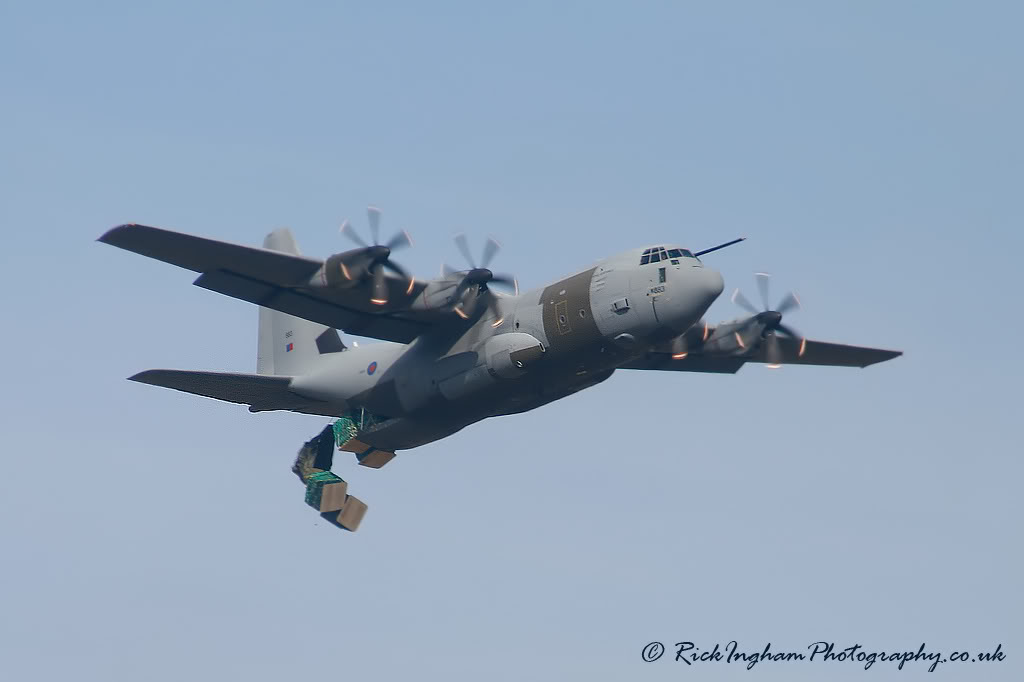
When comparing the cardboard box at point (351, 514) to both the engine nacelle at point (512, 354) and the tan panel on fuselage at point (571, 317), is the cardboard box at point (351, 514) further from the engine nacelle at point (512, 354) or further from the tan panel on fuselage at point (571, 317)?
the tan panel on fuselage at point (571, 317)

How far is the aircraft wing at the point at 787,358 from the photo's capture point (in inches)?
1742

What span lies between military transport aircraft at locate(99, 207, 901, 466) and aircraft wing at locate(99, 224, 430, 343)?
0.04 metres

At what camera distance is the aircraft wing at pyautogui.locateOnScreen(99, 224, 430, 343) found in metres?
35.2

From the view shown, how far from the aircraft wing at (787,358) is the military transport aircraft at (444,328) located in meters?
0.43

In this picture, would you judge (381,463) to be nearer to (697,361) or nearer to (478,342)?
(478,342)

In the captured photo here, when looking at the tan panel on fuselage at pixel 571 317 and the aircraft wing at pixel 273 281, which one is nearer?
the aircraft wing at pixel 273 281

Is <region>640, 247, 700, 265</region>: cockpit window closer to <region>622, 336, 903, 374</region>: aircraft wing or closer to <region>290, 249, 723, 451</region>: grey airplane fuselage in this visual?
<region>290, 249, 723, 451</region>: grey airplane fuselage

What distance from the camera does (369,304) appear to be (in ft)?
127

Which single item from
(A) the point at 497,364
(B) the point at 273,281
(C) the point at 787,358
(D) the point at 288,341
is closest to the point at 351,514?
(D) the point at 288,341

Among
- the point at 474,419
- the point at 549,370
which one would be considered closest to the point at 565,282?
the point at 549,370

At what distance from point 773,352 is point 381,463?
13.3 metres

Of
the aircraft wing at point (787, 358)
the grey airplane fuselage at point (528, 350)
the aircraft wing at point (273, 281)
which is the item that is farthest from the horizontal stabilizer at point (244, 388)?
the aircraft wing at point (787, 358)

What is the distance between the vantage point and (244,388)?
138 feet

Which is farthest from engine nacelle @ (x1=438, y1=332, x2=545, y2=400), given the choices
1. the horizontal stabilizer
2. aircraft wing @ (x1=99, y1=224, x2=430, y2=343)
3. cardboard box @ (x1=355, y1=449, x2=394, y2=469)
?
the horizontal stabilizer
